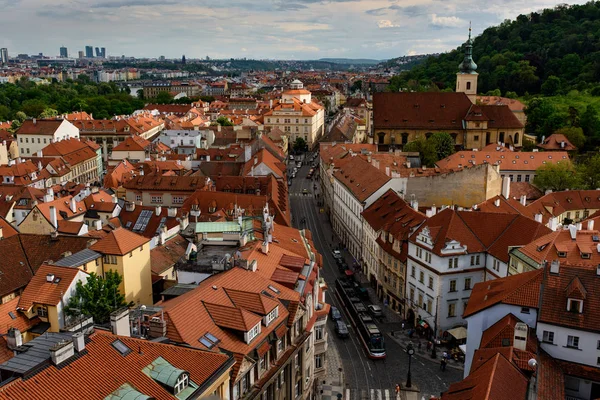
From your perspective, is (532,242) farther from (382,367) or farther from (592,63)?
(592,63)

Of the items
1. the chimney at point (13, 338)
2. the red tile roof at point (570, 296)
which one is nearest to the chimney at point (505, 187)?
the red tile roof at point (570, 296)

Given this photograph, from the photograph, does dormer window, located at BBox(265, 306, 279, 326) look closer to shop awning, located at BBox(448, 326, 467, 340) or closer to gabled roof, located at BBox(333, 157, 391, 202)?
shop awning, located at BBox(448, 326, 467, 340)

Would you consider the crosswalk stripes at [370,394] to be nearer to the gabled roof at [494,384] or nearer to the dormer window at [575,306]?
the gabled roof at [494,384]

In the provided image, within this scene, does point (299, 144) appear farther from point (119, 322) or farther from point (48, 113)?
point (119, 322)

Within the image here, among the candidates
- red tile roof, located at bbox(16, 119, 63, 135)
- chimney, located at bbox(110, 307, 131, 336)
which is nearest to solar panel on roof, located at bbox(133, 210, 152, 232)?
chimney, located at bbox(110, 307, 131, 336)

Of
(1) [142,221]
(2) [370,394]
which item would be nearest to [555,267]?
(2) [370,394]

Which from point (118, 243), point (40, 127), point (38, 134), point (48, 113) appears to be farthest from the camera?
point (48, 113)
